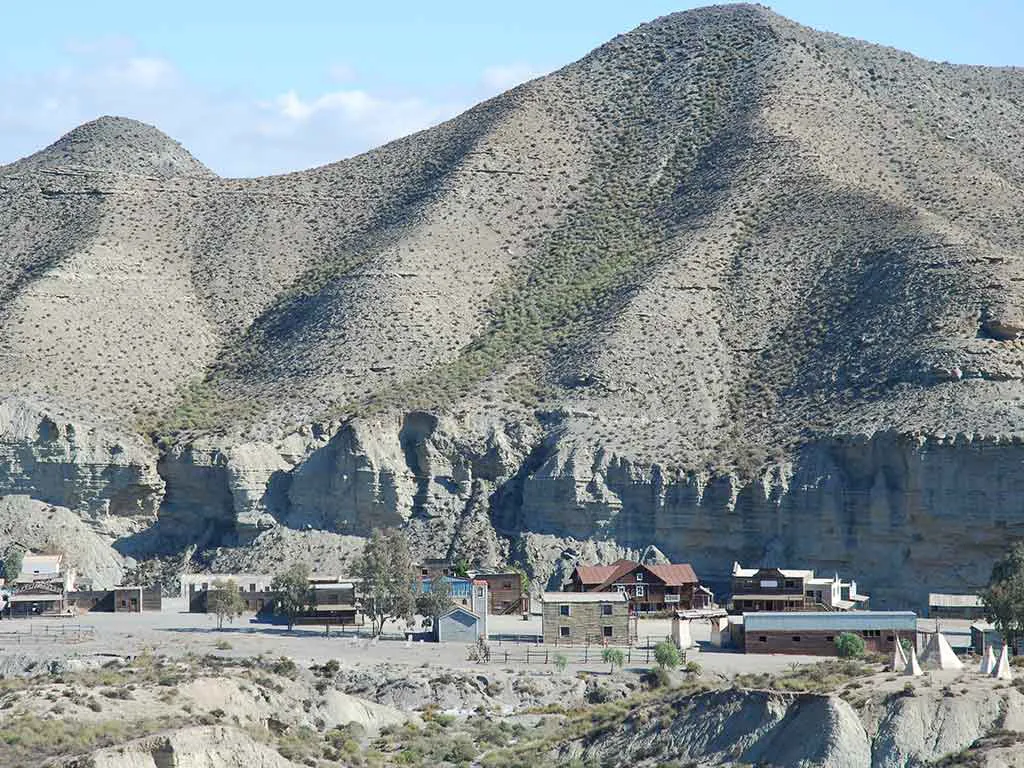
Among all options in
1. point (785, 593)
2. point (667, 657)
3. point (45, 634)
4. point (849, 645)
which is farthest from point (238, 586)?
point (849, 645)

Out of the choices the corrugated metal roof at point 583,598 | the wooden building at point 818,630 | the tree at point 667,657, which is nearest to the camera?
the tree at point 667,657

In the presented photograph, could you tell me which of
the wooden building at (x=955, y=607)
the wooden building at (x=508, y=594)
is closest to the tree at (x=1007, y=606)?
the wooden building at (x=955, y=607)

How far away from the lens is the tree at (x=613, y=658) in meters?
83.6

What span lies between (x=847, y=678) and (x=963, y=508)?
2992 cm

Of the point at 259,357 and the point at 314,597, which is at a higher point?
the point at 259,357

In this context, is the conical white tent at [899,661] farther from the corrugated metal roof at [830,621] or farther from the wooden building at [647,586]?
the wooden building at [647,586]

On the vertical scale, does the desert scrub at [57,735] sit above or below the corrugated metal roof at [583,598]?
below

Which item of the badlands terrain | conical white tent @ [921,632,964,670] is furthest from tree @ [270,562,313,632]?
conical white tent @ [921,632,964,670]

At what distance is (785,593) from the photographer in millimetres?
95438

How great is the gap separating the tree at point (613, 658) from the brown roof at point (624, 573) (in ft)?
40.8

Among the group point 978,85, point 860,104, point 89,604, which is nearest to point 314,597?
point 89,604

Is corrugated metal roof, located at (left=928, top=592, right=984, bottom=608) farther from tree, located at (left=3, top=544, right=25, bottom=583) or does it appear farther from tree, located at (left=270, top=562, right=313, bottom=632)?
tree, located at (left=3, top=544, right=25, bottom=583)

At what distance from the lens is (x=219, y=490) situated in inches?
4375

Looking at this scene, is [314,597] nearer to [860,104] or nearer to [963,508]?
[963,508]
